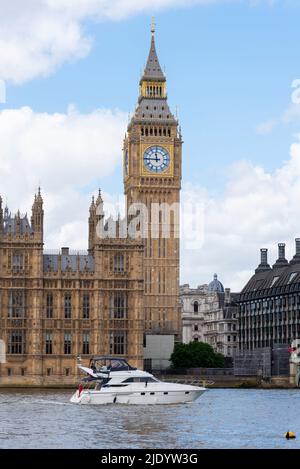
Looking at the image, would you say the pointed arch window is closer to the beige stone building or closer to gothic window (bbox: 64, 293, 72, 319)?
the beige stone building

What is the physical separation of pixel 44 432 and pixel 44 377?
235 feet

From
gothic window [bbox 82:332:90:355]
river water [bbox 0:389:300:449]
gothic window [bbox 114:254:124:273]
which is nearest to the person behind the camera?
river water [bbox 0:389:300:449]

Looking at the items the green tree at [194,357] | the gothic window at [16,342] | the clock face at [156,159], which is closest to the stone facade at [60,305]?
the gothic window at [16,342]

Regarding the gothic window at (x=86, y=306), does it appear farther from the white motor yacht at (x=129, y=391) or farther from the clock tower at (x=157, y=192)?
the white motor yacht at (x=129, y=391)

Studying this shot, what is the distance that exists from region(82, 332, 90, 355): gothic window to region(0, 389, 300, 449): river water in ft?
111

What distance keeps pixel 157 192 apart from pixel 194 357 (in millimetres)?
32795

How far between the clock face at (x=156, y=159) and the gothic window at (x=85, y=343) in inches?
1756

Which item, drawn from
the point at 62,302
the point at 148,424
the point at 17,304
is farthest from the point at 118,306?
the point at 148,424

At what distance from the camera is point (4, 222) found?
141000 millimetres

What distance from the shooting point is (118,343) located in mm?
140000

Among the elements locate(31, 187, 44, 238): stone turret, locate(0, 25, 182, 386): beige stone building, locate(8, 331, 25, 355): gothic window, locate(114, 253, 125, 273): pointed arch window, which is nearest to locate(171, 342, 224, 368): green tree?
locate(0, 25, 182, 386): beige stone building

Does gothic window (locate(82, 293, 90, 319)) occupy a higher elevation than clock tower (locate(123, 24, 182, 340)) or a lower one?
lower

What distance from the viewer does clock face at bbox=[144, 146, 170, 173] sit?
177 metres
